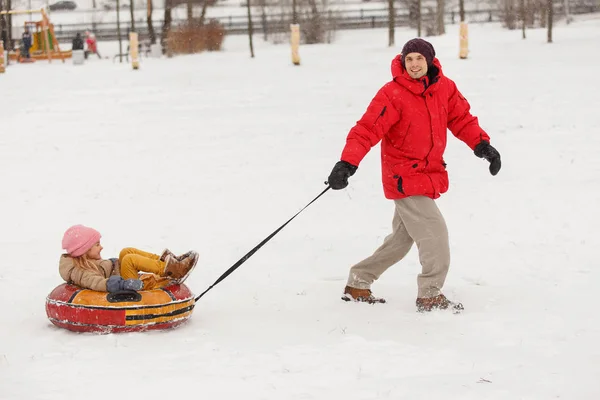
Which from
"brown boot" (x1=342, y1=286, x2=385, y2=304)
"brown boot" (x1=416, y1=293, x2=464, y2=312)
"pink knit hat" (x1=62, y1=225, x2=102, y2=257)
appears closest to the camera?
"pink knit hat" (x1=62, y1=225, x2=102, y2=257)

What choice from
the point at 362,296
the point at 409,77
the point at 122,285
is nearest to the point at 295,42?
the point at 362,296

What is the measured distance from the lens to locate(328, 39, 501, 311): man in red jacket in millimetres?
5871

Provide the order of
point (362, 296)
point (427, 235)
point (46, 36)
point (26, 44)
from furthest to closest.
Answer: point (26, 44) < point (46, 36) < point (362, 296) < point (427, 235)

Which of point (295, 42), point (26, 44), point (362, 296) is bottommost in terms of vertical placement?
point (362, 296)

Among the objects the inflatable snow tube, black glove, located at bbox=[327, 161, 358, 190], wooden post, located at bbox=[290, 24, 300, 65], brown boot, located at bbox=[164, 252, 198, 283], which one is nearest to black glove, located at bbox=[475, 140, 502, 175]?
black glove, located at bbox=[327, 161, 358, 190]

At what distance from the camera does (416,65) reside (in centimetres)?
586

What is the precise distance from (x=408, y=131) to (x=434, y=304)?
112 cm

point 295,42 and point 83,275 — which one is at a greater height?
point 295,42

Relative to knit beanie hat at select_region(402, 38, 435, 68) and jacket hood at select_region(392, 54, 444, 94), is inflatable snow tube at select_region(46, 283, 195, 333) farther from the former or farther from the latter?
knit beanie hat at select_region(402, 38, 435, 68)

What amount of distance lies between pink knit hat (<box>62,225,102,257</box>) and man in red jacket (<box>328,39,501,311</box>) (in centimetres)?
159

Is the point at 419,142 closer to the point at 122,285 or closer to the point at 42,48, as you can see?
the point at 122,285

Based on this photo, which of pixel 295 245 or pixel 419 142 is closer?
pixel 419 142

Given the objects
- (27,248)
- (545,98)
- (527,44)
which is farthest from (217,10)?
(27,248)

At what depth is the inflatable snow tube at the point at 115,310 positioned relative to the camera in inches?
222
